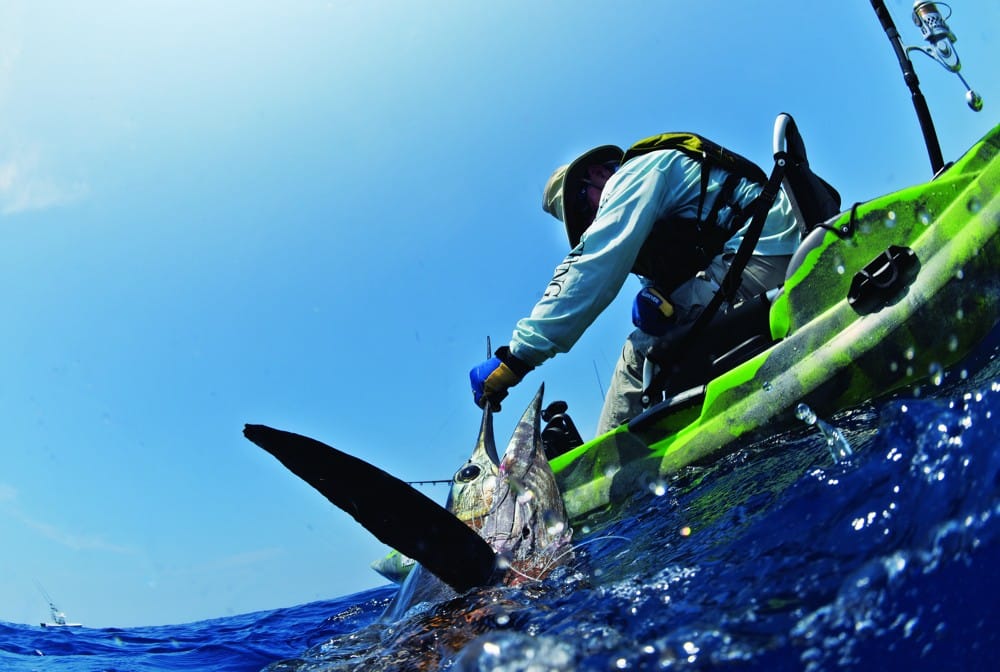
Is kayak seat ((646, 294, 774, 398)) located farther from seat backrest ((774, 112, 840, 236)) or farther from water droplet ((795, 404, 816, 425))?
water droplet ((795, 404, 816, 425))

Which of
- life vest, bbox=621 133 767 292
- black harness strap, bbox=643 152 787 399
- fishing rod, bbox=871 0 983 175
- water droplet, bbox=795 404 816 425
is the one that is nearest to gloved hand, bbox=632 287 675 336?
black harness strap, bbox=643 152 787 399

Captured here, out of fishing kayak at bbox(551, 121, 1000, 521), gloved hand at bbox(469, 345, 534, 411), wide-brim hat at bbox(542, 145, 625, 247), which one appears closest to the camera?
fishing kayak at bbox(551, 121, 1000, 521)

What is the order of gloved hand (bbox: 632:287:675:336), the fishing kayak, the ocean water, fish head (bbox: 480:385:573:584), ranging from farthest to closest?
1. gloved hand (bbox: 632:287:675:336)
2. the fishing kayak
3. fish head (bbox: 480:385:573:584)
4. the ocean water

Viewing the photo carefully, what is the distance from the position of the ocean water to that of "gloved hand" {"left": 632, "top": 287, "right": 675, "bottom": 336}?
151cm

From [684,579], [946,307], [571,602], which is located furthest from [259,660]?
[946,307]

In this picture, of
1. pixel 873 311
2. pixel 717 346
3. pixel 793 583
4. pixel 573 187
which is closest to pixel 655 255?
pixel 717 346

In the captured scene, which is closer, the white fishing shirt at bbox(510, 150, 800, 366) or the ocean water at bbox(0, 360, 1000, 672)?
the ocean water at bbox(0, 360, 1000, 672)

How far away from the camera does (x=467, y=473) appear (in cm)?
388

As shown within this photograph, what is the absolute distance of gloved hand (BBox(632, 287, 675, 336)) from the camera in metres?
4.26

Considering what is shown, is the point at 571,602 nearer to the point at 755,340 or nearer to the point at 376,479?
the point at 376,479

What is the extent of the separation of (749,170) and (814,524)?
3.18 m

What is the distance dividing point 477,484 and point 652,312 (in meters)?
1.61

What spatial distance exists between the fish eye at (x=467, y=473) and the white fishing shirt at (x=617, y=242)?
0.84 metres

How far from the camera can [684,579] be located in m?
1.87
